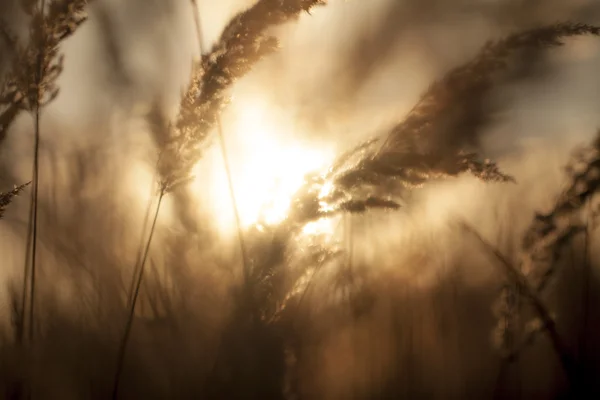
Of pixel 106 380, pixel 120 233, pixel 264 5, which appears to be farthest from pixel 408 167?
pixel 120 233

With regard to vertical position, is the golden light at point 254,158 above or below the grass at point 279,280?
above

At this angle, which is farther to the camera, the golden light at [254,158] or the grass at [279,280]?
the golden light at [254,158]

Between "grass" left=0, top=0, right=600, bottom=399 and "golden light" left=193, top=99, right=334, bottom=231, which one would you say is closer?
"grass" left=0, top=0, right=600, bottom=399

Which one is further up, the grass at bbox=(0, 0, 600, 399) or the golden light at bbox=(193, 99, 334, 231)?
the golden light at bbox=(193, 99, 334, 231)

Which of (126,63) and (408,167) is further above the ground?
(126,63)

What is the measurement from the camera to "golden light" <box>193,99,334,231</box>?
2.32 metres

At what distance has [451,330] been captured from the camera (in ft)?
7.98

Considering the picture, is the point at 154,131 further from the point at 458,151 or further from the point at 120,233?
the point at 458,151

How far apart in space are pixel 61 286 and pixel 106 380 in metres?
0.60

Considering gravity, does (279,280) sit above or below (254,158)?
below

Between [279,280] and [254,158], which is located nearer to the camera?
[279,280]

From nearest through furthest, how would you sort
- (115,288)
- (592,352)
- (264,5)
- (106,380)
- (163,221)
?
(264,5)
(106,380)
(592,352)
(115,288)
(163,221)

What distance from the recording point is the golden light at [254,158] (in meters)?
2.32

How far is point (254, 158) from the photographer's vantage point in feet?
8.86
